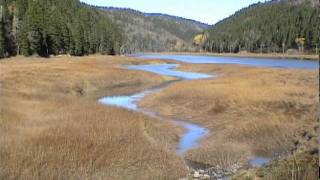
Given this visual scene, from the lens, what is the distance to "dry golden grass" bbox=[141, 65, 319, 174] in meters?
24.3

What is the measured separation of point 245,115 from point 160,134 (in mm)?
8997

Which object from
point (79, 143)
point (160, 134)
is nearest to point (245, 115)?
point (160, 134)

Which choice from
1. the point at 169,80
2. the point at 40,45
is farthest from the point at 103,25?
the point at 169,80

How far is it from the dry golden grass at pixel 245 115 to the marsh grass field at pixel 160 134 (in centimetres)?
6

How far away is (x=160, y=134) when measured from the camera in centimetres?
2775

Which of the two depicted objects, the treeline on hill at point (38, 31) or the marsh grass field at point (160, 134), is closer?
the marsh grass field at point (160, 134)

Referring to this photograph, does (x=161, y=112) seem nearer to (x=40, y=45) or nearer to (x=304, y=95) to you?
(x=304, y=95)

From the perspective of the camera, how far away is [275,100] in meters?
38.3

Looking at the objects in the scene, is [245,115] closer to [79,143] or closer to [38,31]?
[79,143]

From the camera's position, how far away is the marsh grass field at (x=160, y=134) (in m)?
17.3

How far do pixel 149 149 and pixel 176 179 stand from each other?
3.33 meters

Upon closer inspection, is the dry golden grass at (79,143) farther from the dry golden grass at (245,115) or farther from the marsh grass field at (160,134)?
the dry golden grass at (245,115)

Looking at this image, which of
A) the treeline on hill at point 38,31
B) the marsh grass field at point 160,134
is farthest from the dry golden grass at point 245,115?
the treeline on hill at point 38,31

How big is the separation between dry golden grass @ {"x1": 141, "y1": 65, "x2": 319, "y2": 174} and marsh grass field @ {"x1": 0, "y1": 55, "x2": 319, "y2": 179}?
0.06 metres
